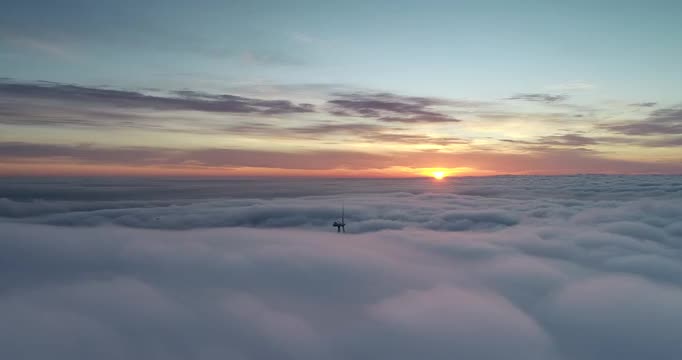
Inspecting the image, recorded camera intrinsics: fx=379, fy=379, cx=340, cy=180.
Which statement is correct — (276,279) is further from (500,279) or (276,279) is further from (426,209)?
(426,209)

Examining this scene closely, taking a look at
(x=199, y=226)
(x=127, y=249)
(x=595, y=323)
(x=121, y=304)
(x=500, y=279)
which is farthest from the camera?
(x=199, y=226)

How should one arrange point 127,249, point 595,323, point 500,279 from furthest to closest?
point 127,249
point 500,279
point 595,323

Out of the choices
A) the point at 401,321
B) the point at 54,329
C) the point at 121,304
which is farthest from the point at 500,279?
the point at 54,329

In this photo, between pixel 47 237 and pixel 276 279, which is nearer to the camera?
pixel 276 279

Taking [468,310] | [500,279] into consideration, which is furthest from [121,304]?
[500,279]

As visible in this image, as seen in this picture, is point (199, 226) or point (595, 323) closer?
point (595, 323)

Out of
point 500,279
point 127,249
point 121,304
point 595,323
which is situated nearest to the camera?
point 595,323

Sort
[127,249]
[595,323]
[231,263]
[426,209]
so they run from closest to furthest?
[595,323] → [231,263] → [127,249] → [426,209]

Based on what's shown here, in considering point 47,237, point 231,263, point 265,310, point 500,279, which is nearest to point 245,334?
point 265,310

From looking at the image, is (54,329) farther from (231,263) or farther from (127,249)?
(127,249)
